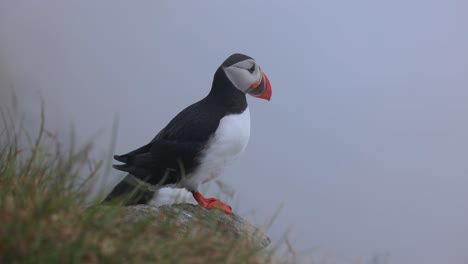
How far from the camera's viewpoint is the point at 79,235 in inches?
63.8

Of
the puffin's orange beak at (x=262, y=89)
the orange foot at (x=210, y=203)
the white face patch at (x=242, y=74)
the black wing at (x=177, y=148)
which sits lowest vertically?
the orange foot at (x=210, y=203)

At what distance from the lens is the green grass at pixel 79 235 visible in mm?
1556

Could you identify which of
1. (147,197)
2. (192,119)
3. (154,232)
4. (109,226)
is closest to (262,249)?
(154,232)

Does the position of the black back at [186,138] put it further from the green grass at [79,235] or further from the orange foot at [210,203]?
the green grass at [79,235]

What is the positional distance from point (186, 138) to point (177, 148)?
8cm

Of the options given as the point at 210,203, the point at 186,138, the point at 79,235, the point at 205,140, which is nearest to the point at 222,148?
the point at 205,140

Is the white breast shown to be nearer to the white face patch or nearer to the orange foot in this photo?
the orange foot

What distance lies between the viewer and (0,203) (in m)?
1.82

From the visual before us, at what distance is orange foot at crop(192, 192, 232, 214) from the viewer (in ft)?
12.1

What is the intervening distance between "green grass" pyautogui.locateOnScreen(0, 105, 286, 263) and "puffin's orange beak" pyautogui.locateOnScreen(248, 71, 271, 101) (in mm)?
1716

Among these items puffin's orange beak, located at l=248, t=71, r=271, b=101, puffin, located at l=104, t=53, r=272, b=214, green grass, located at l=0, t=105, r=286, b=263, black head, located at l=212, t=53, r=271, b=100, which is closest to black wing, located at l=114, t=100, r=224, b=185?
puffin, located at l=104, t=53, r=272, b=214

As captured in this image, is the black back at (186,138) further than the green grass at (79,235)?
Yes

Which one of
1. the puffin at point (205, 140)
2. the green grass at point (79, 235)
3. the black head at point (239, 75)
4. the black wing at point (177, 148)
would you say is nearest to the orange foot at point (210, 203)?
the puffin at point (205, 140)

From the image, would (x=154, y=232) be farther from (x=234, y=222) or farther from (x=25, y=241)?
(x=234, y=222)
